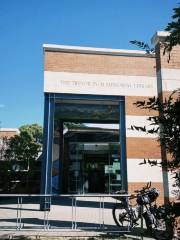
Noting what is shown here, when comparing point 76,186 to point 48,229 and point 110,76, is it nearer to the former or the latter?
point 110,76

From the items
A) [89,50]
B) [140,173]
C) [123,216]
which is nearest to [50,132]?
[89,50]

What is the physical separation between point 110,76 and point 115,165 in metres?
10.1

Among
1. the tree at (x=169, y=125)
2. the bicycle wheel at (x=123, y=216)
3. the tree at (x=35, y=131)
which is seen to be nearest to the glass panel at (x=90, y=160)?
the tree at (x=35, y=131)

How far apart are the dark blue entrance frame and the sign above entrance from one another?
22cm

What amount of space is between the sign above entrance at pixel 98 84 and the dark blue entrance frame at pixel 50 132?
219 millimetres

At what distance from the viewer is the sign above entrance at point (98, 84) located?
1405cm

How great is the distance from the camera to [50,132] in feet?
45.2

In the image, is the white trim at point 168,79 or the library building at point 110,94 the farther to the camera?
the library building at point 110,94

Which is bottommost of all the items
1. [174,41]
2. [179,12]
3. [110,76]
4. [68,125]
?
[174,41]

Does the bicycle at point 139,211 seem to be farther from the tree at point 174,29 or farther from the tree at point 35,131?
the tree at point 35,131

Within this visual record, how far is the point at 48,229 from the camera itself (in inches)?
329

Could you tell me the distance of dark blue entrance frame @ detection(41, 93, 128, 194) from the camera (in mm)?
13383

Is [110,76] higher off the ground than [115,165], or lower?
higher

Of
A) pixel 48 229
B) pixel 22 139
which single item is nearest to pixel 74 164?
pixel 22 139
